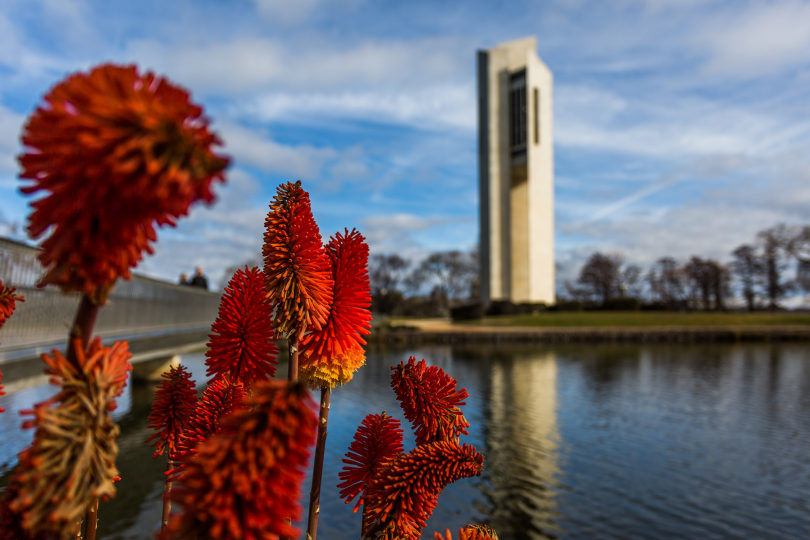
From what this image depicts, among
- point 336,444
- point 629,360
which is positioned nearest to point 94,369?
point 336,444

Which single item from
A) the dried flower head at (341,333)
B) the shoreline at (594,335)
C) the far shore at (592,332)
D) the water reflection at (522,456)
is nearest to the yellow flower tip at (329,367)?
the dried flower head at (341,333)

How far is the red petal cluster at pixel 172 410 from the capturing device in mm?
1381

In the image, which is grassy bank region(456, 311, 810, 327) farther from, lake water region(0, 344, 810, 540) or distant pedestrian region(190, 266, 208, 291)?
distant pedestrian region(190, 266, 208, 291)

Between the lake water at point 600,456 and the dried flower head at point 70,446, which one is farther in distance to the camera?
the lake water at point 600,456

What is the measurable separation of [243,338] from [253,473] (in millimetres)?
692

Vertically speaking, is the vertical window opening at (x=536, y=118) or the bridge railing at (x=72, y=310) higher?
the vertical window opening at (x=536, y=118)

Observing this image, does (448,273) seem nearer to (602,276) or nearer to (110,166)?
(602,276)

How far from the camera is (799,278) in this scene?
69125 millimetres

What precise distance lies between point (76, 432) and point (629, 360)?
32125 mm

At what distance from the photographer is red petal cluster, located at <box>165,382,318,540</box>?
2.28ft

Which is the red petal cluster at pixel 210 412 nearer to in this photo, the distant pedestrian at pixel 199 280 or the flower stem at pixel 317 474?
the flower stem at pixel 317 474

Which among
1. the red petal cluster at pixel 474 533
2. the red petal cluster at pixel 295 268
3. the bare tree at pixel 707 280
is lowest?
the red petal cluster at pixel 474 533

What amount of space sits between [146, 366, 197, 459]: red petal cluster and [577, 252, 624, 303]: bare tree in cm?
9178

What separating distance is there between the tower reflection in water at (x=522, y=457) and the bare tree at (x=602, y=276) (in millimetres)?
69826
